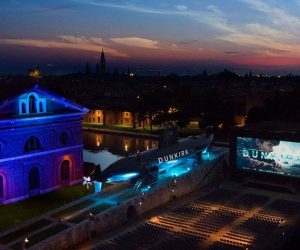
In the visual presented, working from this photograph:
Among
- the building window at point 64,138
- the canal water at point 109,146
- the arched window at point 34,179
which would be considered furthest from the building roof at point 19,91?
the canal water at point 109,146

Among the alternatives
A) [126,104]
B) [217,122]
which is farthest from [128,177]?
[126,104]

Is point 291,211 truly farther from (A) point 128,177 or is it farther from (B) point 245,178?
(A) point 128,177

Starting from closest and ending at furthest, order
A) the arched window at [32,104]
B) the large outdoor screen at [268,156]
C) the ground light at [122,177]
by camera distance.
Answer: the arched window at [32,104] < the ground light at [122,177] < the large outdoor screen at [268,156]

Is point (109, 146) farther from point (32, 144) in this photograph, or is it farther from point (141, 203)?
point (141, 203)

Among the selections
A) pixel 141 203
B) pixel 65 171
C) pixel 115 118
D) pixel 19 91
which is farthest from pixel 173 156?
pixel 115 118

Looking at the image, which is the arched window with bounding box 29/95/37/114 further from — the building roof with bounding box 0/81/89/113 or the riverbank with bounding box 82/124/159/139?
the riverbank with bounding box 82/124/159/139

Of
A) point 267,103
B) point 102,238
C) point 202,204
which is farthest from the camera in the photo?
point 267,103

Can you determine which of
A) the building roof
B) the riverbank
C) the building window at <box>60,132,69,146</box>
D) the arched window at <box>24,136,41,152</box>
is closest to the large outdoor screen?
the building roof

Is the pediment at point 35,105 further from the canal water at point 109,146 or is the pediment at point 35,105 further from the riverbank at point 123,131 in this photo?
the riverbank at point 123,131
